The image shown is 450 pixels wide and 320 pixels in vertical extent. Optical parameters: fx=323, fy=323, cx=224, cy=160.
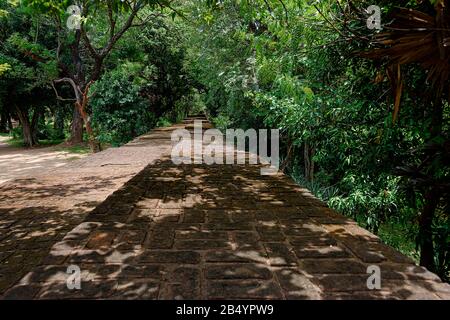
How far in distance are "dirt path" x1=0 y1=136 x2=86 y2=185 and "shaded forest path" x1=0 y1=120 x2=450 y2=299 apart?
10029mm

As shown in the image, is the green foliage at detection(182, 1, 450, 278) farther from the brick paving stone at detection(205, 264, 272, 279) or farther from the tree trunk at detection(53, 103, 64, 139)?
the tree trunk at detection(53, 103, 64, 139)

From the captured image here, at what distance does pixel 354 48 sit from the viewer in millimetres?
4465

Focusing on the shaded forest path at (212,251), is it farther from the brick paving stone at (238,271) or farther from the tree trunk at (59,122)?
the tree trunk at (59,122)

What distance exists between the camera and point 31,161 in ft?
49.7

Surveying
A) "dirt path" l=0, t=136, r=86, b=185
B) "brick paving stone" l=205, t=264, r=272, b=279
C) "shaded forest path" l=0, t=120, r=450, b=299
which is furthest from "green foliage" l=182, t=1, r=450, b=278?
"dirt path" l=0, t=136, r=86, b=185

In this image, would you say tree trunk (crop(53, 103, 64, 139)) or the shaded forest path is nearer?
the shaded forest path

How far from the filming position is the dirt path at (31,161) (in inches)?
487

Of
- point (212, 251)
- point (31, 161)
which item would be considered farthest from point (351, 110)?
point (31, 161)

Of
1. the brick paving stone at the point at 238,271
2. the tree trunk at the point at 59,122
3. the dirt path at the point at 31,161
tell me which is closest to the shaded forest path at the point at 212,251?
the brick paving stone at the point at 238,271

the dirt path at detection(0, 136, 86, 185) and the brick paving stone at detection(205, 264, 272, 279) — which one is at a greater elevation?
the brick paving stone at detection(205, 264, 272, 279)

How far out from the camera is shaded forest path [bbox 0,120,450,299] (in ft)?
4.96

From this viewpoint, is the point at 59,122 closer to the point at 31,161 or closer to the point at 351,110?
the point at 31,161
